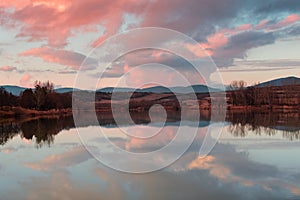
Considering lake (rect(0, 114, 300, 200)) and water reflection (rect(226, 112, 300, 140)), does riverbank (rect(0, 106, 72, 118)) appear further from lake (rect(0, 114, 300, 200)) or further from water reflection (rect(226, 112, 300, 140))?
lake (rect(0, 114, 300, 200))

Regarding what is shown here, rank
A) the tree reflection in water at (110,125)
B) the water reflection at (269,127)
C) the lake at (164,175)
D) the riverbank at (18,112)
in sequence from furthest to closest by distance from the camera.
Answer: the riverbank at (18,112) → the tree reflection in water at (110,125) → the water reflection at (269,127) → the lake at (164,175)

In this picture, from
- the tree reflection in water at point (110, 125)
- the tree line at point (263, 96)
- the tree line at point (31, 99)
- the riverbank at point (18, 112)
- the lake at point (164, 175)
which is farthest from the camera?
the tree line at point (263, 96)

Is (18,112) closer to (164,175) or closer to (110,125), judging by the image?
(110,125)

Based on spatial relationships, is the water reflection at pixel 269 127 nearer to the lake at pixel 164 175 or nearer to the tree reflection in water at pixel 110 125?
the tree reflection in water at pixel 110 125

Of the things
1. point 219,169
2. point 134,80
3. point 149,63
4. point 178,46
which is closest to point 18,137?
point 134,80

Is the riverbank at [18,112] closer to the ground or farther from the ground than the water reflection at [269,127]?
farther from the ground

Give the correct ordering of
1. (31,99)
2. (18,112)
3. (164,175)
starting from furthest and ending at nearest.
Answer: (31,99) → (18,112) → (164,175)

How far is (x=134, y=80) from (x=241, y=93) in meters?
58.5

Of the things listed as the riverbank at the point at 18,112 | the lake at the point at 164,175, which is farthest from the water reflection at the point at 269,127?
the riverbank at the point at 18,112

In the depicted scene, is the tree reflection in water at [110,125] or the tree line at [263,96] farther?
the tree line at [263,96]

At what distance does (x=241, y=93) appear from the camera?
76750 millimetres

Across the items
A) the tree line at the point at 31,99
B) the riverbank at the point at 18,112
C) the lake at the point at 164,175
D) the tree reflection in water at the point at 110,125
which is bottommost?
the lake at the point at 164,175

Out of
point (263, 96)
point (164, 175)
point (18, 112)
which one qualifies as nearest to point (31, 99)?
point (18, 112)

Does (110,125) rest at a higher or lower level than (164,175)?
higher
